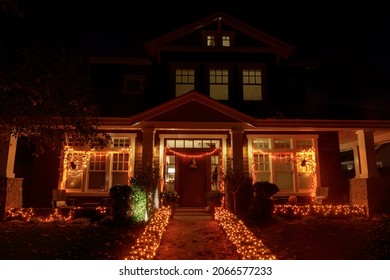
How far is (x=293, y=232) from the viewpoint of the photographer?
29.7ft

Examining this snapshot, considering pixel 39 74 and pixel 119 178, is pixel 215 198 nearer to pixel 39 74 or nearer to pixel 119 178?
pixel 119 178

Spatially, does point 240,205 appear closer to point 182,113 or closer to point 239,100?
point 182,113

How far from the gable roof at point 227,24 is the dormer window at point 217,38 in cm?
40

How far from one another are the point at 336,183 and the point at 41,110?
11633 millimetres

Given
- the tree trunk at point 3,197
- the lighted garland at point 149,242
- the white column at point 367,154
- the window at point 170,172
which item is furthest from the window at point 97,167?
the white column at point 367,154

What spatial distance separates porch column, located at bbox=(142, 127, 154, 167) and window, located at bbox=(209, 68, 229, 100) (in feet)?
12.8

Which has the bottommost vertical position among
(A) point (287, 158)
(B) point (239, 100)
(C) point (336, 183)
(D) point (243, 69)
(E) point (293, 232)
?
(E) point (293, 232)

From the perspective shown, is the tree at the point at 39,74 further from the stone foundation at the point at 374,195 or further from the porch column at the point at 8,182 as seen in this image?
the stone foundation at the point at 374,195

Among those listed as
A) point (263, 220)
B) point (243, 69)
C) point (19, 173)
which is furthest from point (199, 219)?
point (19, 173)

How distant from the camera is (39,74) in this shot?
768 cm

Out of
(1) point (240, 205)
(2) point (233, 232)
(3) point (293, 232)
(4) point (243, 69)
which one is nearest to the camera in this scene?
(2) point (233, 232)

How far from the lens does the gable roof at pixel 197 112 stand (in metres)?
12.1

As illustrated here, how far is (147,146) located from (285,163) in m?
6.12

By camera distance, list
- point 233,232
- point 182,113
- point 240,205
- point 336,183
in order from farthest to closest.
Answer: point 336,183
point 182,113
point 240,205
point 233,232
